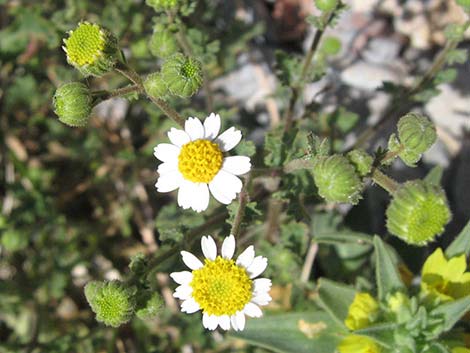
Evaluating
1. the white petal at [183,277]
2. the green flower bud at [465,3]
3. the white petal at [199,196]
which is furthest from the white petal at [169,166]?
the green flower bud at [465,3]

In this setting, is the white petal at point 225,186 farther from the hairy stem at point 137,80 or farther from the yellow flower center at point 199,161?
the hairy stem at point 137,80

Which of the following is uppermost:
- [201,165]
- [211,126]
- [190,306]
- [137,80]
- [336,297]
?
[137,80]

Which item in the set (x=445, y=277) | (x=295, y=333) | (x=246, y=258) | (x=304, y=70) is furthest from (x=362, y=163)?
(x=295, y=333)

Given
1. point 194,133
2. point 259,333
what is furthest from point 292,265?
point 194,133

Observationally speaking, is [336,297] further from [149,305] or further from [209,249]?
[149,305]

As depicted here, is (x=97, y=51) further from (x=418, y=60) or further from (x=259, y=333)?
(x=418, y=60)

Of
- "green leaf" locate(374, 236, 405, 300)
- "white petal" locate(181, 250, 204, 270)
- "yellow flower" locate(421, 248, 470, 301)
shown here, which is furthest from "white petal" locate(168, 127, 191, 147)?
"yellow flower" locate(421, 248, 470, 301)
